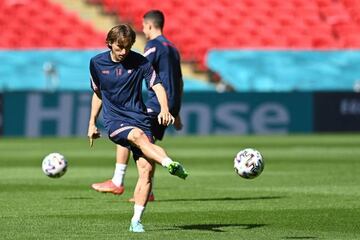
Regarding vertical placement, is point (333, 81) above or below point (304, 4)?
below

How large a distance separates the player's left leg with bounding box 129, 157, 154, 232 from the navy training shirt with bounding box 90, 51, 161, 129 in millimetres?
353

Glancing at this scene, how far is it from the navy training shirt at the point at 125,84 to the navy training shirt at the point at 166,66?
292 centimetres

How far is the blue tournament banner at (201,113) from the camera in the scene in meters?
28.5

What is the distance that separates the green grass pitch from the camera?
33.8 ft

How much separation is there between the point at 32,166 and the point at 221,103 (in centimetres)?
1078

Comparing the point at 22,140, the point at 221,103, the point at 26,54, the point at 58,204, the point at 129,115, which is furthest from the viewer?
the point at 26,54

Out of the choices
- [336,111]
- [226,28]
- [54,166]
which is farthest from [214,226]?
[226,28]

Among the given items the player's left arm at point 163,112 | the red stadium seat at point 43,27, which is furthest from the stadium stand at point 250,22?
the player's left arm at point 163,112

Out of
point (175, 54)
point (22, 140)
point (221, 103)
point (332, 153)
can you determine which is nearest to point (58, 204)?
point (175, 54)

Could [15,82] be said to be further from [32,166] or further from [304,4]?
[32,166]

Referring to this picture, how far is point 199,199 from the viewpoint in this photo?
13.6 m

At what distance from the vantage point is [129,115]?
10328 mm

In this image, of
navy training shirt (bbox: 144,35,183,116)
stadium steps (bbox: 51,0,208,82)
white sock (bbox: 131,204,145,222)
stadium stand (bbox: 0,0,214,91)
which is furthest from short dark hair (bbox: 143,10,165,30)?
stadium steps (bbox: 51,0,208,82)

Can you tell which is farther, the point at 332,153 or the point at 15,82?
the point at 15,82
